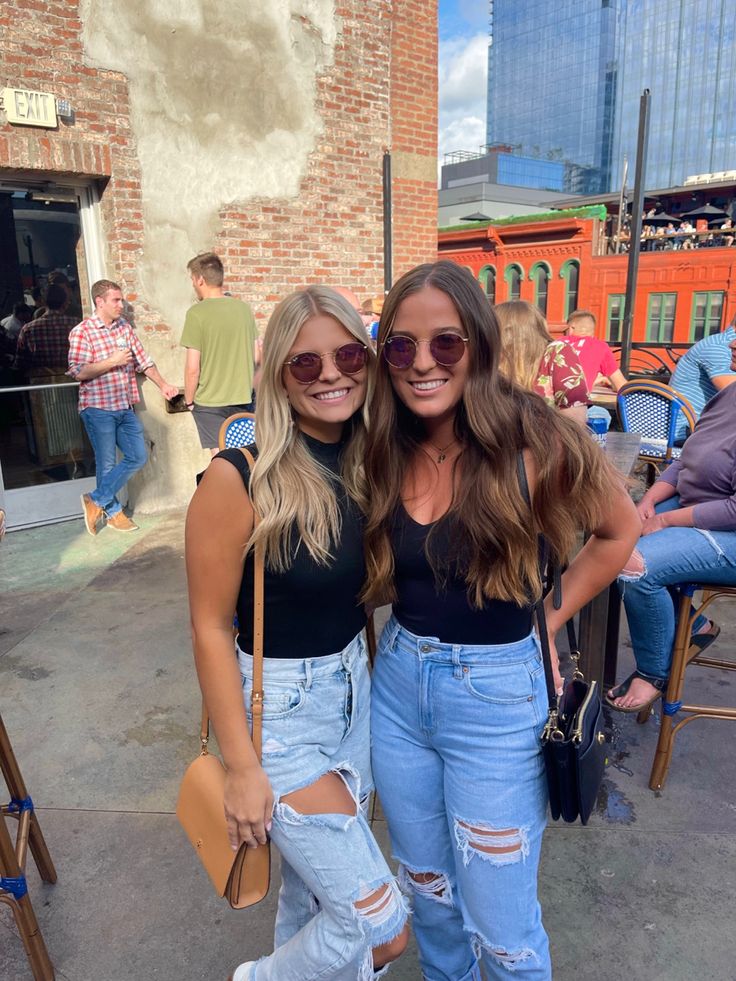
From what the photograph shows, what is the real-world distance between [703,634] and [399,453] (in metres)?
2.01

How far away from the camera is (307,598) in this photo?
152 cm

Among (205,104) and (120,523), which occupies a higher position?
(205,104)

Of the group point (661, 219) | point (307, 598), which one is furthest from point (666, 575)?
point (661, 219)

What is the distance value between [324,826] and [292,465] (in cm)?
75

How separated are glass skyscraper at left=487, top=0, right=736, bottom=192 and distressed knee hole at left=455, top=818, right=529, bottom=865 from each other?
140 m

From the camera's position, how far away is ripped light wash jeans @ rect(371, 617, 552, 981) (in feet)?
4.88

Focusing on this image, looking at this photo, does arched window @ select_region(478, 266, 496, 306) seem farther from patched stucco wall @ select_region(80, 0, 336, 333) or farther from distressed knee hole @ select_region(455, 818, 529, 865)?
distressed knee hole @ select_region(455, 818, 529, 865)

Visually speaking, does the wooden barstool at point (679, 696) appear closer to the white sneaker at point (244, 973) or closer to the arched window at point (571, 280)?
the white sneaker at point (244, 973)

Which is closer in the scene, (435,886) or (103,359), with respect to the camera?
(435,886)

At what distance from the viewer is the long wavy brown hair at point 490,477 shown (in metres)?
1.50

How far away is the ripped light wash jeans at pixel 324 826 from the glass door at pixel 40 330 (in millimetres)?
5128

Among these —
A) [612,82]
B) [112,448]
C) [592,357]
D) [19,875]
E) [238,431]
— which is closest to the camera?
[19,875]

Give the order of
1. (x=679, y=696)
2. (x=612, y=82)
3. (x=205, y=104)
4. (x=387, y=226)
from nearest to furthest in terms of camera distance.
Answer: (x=679, y=696)
(x=205, y=104)
(x=387, y=226)
(x=612, y=82)

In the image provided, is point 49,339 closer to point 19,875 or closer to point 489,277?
point 19,875
